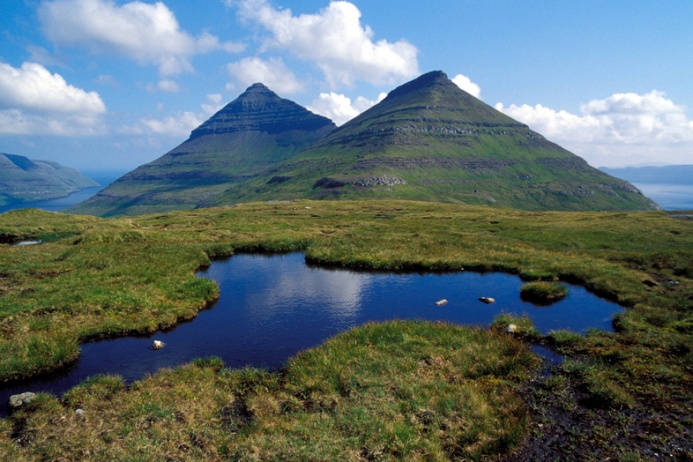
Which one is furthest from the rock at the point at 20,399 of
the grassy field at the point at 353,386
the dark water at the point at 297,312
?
the grassy field at the point at 353,386

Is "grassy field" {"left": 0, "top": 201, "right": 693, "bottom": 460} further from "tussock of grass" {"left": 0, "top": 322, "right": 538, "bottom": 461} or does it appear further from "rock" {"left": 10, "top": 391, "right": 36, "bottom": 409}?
"rock" {"left": 10, "top": 391, "right": 36, "bottom": 409}

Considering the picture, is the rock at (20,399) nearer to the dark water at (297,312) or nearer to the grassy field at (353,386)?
the dark water at (297,312)

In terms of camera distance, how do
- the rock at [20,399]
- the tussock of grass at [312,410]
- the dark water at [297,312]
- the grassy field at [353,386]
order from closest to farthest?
the tussock of grass at [312,410] < the grassy field at [353,386] < the rock at [20,399] < the dark water at [297,312]

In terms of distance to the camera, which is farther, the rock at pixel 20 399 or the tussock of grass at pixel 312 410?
the rock at pixel 20 399

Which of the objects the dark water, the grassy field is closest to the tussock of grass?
the grassy field

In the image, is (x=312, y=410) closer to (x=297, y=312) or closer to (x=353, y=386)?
(x=353, y=386)

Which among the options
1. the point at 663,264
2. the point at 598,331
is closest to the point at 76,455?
the point at 598,331
